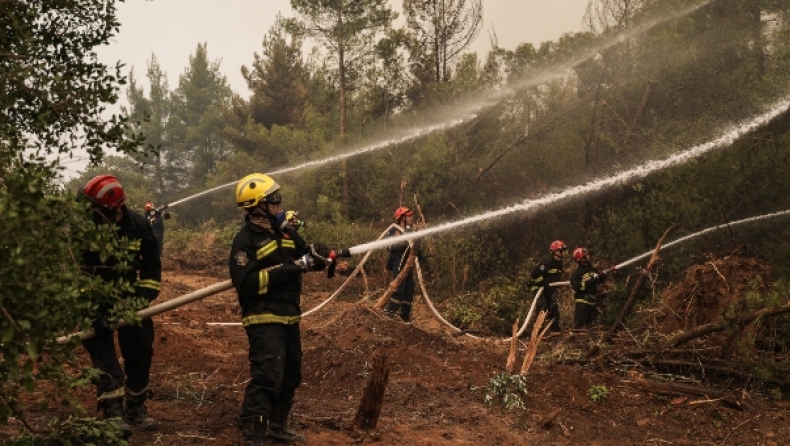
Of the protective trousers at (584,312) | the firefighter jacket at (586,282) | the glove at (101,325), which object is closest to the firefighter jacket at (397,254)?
the firefighter jacket at (586,282)

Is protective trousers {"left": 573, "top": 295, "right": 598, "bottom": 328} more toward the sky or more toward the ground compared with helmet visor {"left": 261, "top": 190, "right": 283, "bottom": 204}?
more toward the ground

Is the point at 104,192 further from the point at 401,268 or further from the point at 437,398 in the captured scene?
the point at 401,268

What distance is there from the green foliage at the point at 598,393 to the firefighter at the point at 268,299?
390cm

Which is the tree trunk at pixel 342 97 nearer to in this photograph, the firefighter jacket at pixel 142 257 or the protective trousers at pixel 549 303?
the protective trousers at pixel 549 303

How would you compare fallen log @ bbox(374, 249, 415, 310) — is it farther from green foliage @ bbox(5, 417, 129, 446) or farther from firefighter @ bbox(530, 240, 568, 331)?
green foliage @ bbox(5, 417, 129, 446)

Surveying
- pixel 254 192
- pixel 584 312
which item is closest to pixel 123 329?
pixel 254 192

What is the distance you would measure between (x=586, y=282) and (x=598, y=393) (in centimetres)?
498

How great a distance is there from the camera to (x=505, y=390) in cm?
815

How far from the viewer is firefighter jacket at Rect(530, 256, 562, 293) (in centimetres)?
1379

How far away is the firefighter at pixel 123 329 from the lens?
18.4ft

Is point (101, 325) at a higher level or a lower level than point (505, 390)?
higher

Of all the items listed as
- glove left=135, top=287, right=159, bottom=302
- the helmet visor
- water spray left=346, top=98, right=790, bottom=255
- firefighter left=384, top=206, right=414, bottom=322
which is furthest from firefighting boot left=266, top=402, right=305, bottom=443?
water spray left=346, top=98, right=790, bottom=255

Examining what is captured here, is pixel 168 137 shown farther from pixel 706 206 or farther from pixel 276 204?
pixel 276 204

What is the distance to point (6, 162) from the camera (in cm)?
409
